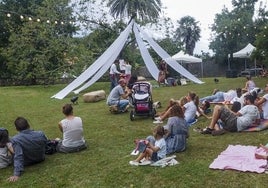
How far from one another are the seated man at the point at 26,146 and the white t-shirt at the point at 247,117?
3.55 metres

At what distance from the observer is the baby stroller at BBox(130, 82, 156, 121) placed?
8.23 meters

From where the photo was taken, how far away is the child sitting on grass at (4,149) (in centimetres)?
520

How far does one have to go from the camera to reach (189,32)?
47531 mm

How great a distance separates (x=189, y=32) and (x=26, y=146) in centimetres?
4417

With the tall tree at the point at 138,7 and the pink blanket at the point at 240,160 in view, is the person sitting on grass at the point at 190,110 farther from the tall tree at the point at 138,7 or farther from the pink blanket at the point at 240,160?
the tall tree at the point at 138,7

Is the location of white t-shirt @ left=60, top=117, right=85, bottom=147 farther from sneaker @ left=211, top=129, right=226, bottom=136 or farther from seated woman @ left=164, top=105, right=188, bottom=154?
sneaker @ left=211, top=129, right=226, bottom=136

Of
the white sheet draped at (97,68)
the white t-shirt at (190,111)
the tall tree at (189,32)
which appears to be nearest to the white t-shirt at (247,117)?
the white t-shirt at (190,111)

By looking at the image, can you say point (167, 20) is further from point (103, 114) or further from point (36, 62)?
point (103, 114)

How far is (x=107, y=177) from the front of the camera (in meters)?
4.64

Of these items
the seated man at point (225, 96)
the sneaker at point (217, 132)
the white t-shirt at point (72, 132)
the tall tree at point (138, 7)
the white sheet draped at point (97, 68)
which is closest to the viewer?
the white t-shirt at point (72, 132)

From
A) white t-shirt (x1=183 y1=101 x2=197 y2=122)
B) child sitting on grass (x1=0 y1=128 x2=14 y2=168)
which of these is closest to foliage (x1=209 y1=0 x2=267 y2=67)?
white t-shirt (x1=183 y1=101 x2=197 y2=122)

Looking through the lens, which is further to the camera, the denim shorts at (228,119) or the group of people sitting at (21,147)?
the denim shorts at (228,119)

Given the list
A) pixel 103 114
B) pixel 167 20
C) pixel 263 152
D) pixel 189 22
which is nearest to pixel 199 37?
pixel 189 22

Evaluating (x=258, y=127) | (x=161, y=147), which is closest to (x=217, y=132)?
(x=258, y=127)
